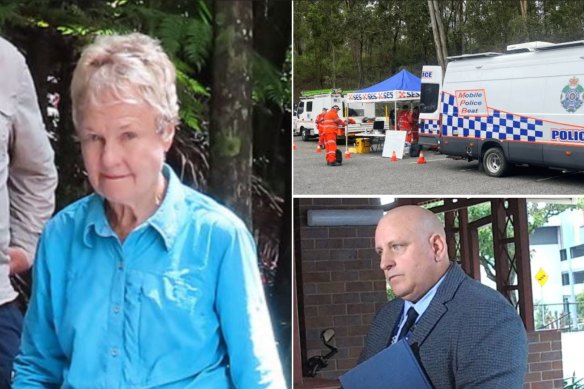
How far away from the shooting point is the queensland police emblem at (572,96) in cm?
312

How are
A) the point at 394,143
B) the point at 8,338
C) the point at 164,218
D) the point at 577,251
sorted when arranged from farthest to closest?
the point at 577,251
the point at 394,143
the point at 8,338
the point at 164,218

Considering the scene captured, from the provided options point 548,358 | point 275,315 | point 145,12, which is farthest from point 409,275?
point 548,358

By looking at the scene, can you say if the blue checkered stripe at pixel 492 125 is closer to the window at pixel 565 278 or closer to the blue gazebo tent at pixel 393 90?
the blue gazebo tent at pixel 393 90

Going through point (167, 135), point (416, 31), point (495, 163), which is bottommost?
point (495, 163)

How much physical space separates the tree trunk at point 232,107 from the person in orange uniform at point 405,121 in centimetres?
81

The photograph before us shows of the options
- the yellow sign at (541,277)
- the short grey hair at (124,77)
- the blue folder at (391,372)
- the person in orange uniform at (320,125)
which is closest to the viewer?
the blue folder at (391,372)

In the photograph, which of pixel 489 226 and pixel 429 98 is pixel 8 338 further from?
pixel 489 226

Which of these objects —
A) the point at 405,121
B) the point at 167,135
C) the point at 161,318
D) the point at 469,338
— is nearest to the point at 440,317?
the point at 469,338

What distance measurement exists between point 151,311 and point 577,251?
2163 mm

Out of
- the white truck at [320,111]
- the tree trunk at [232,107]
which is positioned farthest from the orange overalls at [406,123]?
the tree trunk at [232,107]

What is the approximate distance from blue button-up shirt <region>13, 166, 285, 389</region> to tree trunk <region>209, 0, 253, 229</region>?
315 mm

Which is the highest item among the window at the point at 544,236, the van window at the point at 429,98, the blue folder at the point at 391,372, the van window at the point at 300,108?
the van window at the point at 429,98

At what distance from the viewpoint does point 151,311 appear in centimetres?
242

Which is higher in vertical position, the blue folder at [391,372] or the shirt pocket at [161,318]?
the shirt pocket at [161,318]
